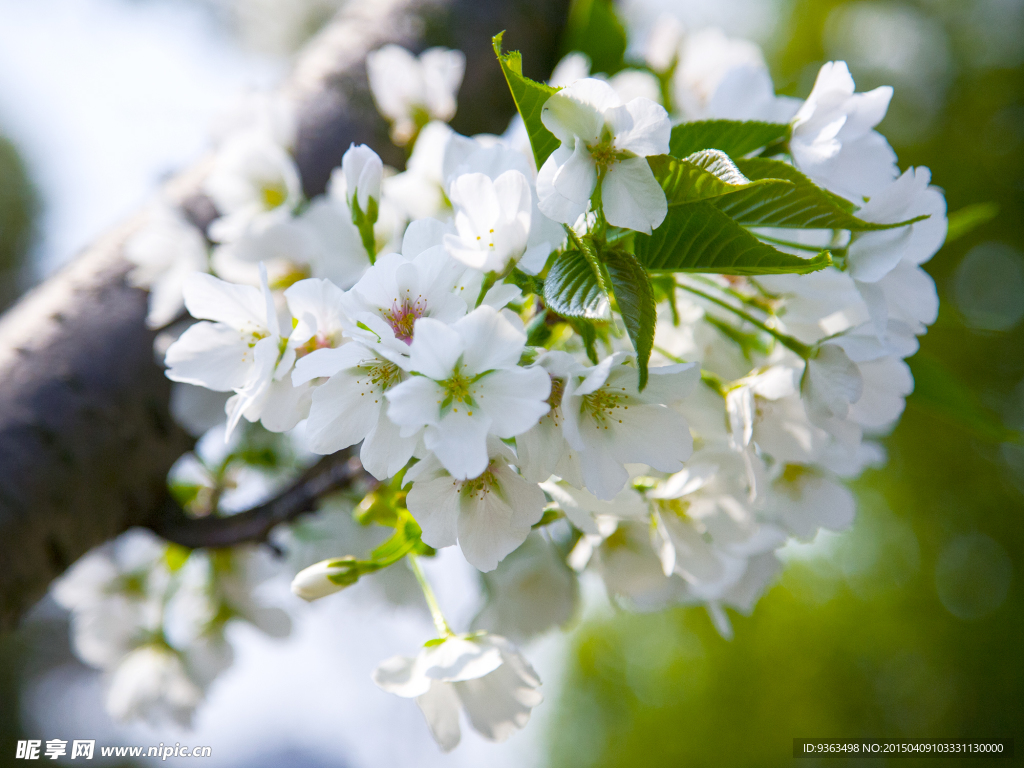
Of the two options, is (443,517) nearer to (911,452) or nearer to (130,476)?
(130,476)

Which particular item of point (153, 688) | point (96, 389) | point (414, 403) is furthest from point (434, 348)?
point (153, 688)

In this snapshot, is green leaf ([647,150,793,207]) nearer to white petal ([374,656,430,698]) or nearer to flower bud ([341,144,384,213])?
flower bud ([341,144,384,213])

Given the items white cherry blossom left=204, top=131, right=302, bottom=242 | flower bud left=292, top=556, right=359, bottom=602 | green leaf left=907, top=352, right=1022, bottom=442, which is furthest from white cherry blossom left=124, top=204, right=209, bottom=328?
green leaf left=907, top=352, right=1022, bottom=442

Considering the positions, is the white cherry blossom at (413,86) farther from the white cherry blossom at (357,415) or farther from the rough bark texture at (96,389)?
the white cherry blossom at (357,415)

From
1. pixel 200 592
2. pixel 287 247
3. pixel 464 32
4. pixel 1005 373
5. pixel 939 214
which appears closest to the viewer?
pixel 939 214

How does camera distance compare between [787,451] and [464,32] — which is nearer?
[787,451]

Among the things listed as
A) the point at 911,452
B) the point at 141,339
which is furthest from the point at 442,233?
the point at 911,452

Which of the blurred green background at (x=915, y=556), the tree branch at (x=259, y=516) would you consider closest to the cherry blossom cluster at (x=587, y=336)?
the tree branch at (x=259, y=516)

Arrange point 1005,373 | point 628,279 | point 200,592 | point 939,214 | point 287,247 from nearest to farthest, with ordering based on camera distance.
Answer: point 628,279 → point 939,214 → point 287,247 → point 200,592 → point 1005,373
